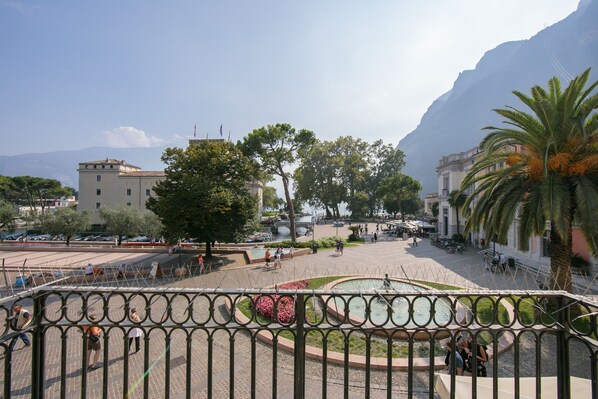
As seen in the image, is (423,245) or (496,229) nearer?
(496,229)

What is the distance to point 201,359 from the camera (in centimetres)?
779

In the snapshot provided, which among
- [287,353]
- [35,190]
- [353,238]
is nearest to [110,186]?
[35,190]

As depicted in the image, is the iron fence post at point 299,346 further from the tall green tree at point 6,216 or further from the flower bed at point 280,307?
the tall green tree at point 6,216

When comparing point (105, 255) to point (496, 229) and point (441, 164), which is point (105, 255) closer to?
point (496, 229)

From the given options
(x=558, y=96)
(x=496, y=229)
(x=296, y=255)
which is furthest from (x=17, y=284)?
(x=558, y=96)

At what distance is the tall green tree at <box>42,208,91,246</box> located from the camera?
1191 inches

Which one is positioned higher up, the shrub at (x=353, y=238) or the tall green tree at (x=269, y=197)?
the tall green tree at (x=269, y=197)

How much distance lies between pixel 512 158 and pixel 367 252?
673 inches

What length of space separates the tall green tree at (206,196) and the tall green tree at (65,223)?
49.4ft

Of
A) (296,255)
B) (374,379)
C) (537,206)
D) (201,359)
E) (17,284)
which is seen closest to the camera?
(374,379)

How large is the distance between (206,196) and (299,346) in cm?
1757

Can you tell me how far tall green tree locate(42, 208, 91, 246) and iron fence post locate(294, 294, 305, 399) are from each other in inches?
1442

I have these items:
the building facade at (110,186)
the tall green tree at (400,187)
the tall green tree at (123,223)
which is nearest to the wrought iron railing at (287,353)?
the tall green tree at (123,223)

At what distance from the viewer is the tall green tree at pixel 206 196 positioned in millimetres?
19078
